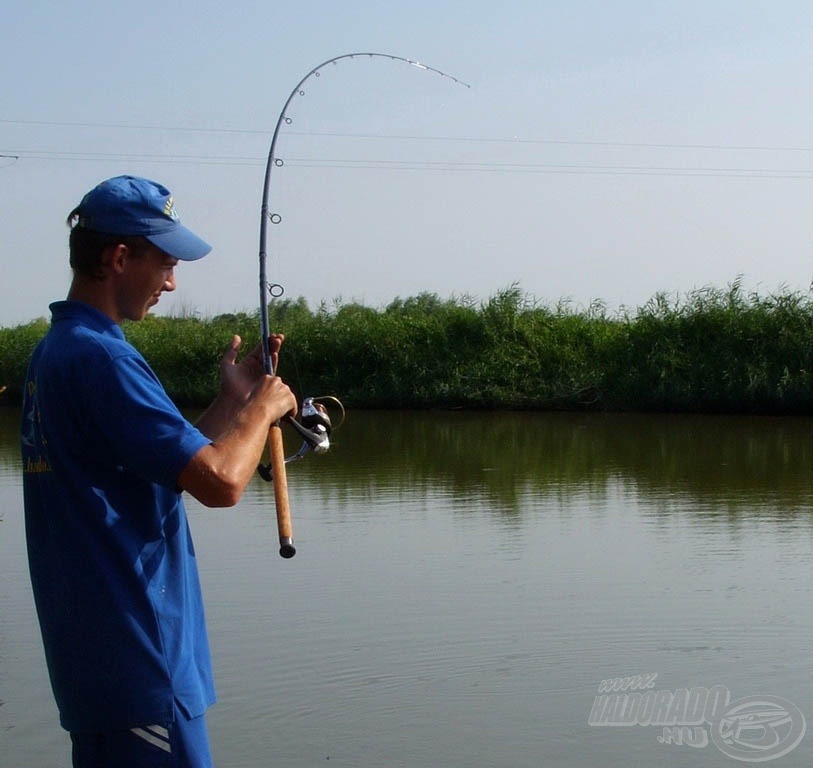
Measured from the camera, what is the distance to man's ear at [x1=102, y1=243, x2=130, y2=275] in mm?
2152

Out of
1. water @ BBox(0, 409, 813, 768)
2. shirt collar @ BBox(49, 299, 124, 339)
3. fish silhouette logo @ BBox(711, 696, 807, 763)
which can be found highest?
shirt collar @ BBox(49, 299, 124, 339)

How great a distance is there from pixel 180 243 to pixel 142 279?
9 centimetres

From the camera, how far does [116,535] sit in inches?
79.6

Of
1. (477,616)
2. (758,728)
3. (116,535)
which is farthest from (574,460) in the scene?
(116,535)

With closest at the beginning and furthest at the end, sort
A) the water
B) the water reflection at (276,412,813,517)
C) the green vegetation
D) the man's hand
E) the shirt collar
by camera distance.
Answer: the shirt collar → the man's hand → the water → the water reflection at (276,412,813,517) → the green vegetation

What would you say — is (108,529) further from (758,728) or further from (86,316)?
(758,728)

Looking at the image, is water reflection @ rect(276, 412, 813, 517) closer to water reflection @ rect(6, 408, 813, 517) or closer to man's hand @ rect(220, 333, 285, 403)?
water reflection @ rect(6, 408, 813, 517)

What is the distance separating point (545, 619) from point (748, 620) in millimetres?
965

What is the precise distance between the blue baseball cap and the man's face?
22 millimetres

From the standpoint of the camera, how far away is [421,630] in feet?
20.5

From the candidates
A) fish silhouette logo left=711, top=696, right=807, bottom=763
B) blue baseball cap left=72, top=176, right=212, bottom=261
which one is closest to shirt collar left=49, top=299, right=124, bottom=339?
blue baseball cap left=72, top=176, right=212, bottom=261

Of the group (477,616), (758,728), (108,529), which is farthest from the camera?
(477,616)

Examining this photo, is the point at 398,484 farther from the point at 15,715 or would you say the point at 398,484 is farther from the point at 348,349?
the point at 348,349

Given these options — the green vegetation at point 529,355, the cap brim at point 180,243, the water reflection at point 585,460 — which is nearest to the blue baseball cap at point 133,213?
the cap brim at point 180,243
